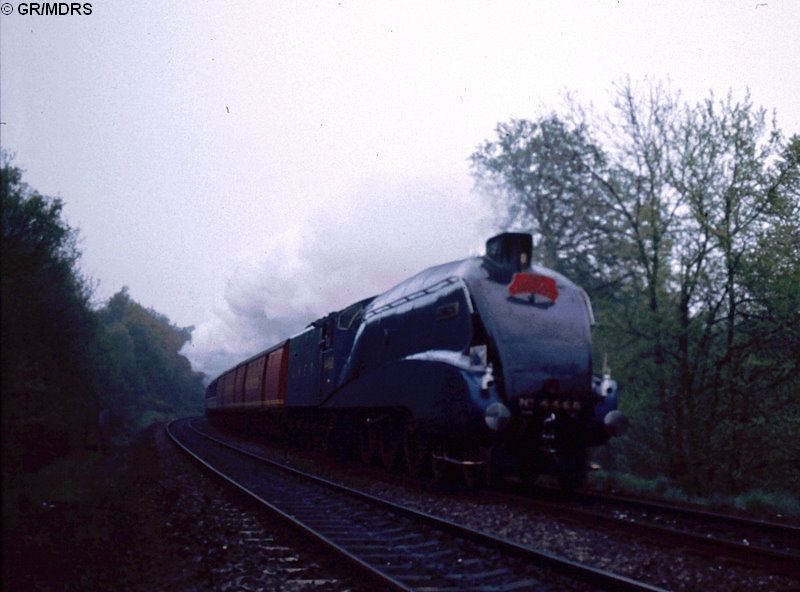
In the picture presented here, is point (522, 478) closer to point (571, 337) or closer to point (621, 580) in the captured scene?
point (571, 337)

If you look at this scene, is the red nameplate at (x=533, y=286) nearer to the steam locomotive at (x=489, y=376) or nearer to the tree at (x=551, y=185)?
the steam locomotive at (x=489, y=376)

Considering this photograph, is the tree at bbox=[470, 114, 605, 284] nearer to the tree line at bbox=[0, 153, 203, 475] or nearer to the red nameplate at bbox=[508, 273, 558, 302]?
the red nameplate at bbox=[508, 273, 558, 302]

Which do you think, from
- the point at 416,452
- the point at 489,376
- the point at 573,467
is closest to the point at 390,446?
the point at 416,452

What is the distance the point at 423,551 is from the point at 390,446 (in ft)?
18.4

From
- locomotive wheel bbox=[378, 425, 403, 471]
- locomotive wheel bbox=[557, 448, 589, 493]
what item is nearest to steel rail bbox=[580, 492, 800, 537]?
locomotive wheel bbox=[557, 448, 589, 493]

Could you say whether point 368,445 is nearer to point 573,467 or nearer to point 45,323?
point 573,467

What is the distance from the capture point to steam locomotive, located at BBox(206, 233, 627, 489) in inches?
324

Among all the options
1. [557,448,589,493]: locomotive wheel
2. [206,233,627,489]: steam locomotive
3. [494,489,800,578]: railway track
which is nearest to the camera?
[494,489,800,578]: railway track

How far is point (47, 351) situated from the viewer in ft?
59.1

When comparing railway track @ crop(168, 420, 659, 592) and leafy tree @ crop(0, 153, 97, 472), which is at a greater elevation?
leafy tree @ crop(0, 153, 97, 472)

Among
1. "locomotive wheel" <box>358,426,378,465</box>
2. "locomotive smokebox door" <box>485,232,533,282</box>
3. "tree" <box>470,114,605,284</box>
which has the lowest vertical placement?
"locomotive wheel" <box>358,426,378,465</box>

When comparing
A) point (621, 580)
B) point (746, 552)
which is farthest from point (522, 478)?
point (621, 580)

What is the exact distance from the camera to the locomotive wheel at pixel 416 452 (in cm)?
983

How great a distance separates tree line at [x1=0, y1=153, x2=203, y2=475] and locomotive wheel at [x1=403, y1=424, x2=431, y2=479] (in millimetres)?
5433
